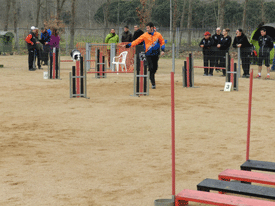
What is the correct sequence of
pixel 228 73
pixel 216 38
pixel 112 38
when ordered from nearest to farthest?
pixel 228 73 < pixel 216 38 < pixel 112 38

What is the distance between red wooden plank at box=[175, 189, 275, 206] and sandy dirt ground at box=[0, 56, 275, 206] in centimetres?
39

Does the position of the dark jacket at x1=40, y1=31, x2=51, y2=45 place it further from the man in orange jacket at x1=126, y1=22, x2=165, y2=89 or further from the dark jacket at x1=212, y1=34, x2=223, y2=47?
the man in orange jacket at x1=126, y1=22, x2=165, y2=89

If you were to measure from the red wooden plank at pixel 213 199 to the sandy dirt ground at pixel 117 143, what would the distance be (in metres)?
0.39

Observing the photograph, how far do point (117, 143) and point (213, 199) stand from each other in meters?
2.96

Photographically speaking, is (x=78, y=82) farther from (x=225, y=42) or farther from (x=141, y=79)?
(x=225, y=42)

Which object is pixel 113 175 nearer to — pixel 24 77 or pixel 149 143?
pixel 149 143

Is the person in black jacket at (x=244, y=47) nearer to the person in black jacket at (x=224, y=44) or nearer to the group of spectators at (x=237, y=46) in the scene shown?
the group of spectators at (x=237, y=46)

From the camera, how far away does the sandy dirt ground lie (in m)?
4.46

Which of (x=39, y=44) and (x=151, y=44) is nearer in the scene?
(x=151, y=44)

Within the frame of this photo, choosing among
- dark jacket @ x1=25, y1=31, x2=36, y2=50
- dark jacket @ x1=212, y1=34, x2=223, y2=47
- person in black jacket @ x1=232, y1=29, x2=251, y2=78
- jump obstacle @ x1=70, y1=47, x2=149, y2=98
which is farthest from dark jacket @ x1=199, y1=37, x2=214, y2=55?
dark jacket @ x1=25, y1=31, x2=36, y2=50

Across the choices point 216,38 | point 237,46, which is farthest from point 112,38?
point 237,46

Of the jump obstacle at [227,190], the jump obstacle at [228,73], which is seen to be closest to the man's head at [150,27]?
the jump obstacle at [228,73]

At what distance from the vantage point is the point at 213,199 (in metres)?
3.71

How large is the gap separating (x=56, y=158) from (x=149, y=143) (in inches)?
59.3
